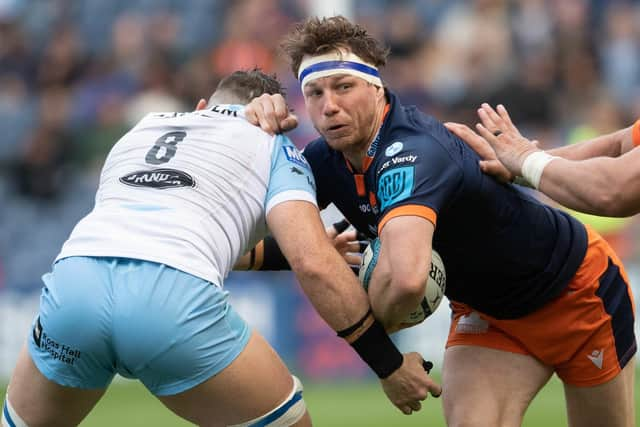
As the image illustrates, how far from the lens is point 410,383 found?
524 cm

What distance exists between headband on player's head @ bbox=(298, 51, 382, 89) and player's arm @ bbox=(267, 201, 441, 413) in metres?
0.81

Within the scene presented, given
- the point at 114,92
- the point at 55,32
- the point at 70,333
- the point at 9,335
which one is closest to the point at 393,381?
the point at 70,333

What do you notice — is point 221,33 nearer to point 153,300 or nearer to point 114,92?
point 114,92

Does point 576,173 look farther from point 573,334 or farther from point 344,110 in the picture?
point 344,110

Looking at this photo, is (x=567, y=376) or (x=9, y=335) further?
(x=9, y=335)

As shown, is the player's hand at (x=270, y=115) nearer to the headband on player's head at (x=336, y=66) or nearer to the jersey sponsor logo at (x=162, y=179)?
the headband on player's head at (x=336, y=66)

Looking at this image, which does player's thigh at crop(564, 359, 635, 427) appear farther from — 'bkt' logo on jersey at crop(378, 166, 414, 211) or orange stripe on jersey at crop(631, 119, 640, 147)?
'bkt' logo on jersey at crop(378, 166, 414, 211)

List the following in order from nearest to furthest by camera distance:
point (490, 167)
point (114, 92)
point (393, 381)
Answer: point (393, 381) → point (490, 167) → point (114, 92)

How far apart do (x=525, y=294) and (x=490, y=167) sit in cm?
68

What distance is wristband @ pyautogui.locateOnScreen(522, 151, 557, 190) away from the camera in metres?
5.45

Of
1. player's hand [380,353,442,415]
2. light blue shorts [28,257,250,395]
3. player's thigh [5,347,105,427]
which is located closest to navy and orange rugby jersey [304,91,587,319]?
player's hand [380,353,442,415]

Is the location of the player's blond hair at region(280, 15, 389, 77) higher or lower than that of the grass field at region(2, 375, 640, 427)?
higher

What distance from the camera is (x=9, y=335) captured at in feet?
40.4

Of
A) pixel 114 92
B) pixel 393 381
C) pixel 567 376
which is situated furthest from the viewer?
pixel 114 92
